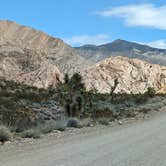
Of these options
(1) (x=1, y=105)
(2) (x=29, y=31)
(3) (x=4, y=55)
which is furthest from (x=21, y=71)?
(1) (x=1, y=105)

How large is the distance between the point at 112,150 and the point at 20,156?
87.9 inches

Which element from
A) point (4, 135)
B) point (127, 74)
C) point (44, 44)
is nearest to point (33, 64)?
point (127, 74)

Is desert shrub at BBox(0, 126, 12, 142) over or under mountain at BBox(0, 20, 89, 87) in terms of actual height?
under

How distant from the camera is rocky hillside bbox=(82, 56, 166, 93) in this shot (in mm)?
144625

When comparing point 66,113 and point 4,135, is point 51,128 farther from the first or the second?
point 66,113

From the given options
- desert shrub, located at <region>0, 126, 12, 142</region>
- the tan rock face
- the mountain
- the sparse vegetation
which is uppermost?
the tan rock face

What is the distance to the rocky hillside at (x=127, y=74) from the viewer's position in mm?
144625

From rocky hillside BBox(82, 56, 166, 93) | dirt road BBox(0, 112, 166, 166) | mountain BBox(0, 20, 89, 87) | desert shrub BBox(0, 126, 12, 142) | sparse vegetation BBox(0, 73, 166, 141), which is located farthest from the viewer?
rocky hillside BBox(82, 56, 166, 93)

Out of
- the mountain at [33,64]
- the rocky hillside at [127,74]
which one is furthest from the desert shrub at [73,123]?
the rocky hillside at [127,74]

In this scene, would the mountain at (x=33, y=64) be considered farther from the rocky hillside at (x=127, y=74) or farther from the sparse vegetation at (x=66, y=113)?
the sparse vegetation at (x=66, y=113)

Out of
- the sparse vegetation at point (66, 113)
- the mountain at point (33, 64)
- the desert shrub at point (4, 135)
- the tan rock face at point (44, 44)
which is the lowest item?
the sparse vegetation at point (66, 113)

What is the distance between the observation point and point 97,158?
9.28 metres

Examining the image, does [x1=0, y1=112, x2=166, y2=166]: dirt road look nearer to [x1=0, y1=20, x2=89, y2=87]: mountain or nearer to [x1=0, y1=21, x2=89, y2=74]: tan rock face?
[x1=0, y1=20, x2=89, y2=87]: mountain

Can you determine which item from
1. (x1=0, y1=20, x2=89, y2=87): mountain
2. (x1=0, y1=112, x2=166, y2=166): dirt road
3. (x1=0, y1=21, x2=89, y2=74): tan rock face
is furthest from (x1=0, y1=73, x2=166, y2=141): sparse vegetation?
(x1=0, y1=21, x2=89, y2=74): tan rock face
